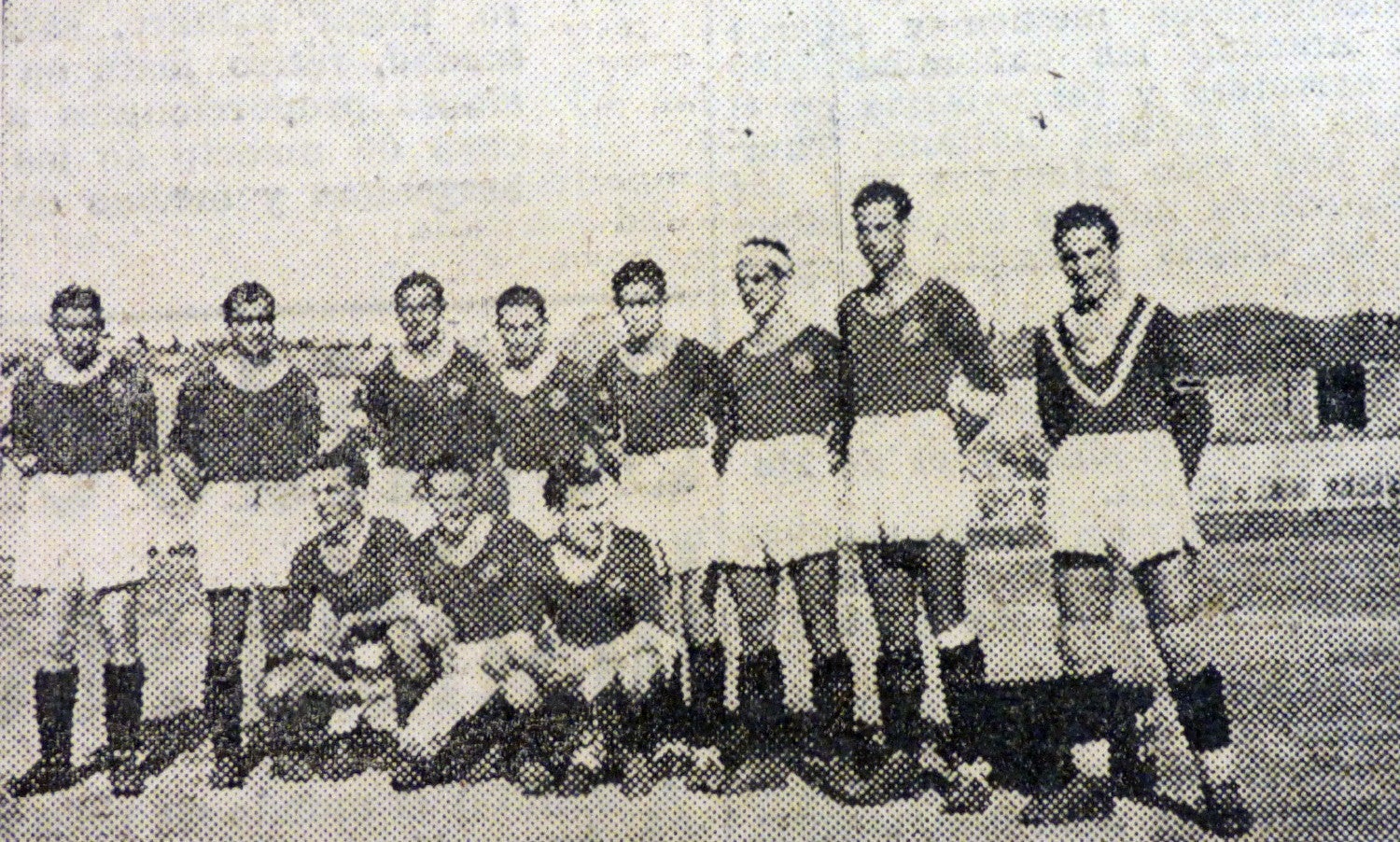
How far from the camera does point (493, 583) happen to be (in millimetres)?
1575

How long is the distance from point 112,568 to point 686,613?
91 centimetres

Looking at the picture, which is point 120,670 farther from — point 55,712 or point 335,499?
point 335,499

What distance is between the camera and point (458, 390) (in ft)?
5.23

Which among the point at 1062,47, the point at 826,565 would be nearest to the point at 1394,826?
the point at 826,565

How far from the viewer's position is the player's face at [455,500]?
1579 mm

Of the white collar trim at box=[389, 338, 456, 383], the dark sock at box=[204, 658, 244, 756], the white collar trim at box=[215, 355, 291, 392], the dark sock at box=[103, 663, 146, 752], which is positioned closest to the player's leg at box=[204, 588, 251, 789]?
the dark sock at box=[204, 658, 244, 756]

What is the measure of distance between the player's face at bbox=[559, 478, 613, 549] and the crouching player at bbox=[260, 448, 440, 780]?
0.81 feet

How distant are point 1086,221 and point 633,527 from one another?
2.80 feet

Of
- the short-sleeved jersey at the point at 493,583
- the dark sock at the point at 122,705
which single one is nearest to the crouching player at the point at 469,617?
the short-sleeved jersey at the point at 493,583

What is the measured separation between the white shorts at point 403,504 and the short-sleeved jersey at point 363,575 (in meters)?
0.01

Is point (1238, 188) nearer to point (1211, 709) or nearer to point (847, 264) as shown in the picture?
point (847, 264)

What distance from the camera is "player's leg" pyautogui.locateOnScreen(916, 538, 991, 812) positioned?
5.01 ft

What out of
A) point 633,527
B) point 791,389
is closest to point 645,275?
point 791,389

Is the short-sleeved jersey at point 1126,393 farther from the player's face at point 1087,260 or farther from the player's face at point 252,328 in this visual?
the player's face at point 252,328
